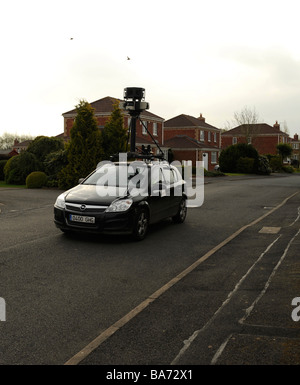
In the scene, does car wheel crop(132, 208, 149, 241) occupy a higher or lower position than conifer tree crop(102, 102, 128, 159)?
lower

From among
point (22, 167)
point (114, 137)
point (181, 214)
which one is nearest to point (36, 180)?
point (22, 167)

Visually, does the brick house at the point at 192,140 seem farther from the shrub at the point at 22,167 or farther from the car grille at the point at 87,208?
the car grille at the point at 87,208

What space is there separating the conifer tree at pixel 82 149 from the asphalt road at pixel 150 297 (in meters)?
11.7

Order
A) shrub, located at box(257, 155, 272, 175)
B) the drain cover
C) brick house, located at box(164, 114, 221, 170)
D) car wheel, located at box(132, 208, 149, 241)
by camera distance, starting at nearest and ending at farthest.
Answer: car wheel, located at box(132, 208, 149, 241), the drain cover, shrub, located at box(257, 155, 272, 175), brick house, located at box(164, 114, 221, 170)

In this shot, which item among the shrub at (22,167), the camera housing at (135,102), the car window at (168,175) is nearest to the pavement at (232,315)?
the car window at (168,175)

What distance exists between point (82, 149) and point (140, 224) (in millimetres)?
13586

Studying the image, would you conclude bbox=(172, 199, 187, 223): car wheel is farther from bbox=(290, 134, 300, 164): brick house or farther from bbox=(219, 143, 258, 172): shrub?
bbox=(290, 134, 300, 164): brick house

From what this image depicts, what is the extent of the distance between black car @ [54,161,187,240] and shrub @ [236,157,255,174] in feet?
121

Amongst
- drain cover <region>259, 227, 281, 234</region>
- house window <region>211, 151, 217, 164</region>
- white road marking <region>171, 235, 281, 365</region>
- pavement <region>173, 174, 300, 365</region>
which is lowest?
white road marking <region>171, 235, 281, 365</region>

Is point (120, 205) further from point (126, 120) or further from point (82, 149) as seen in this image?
point (126, 120)

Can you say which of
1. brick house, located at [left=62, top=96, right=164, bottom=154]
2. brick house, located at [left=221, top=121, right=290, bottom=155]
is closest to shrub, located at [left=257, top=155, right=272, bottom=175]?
brick house, located at [left=62, top=96, right=164, bottom=154]

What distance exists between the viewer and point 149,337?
4227 millimetres

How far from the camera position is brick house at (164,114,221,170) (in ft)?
174
